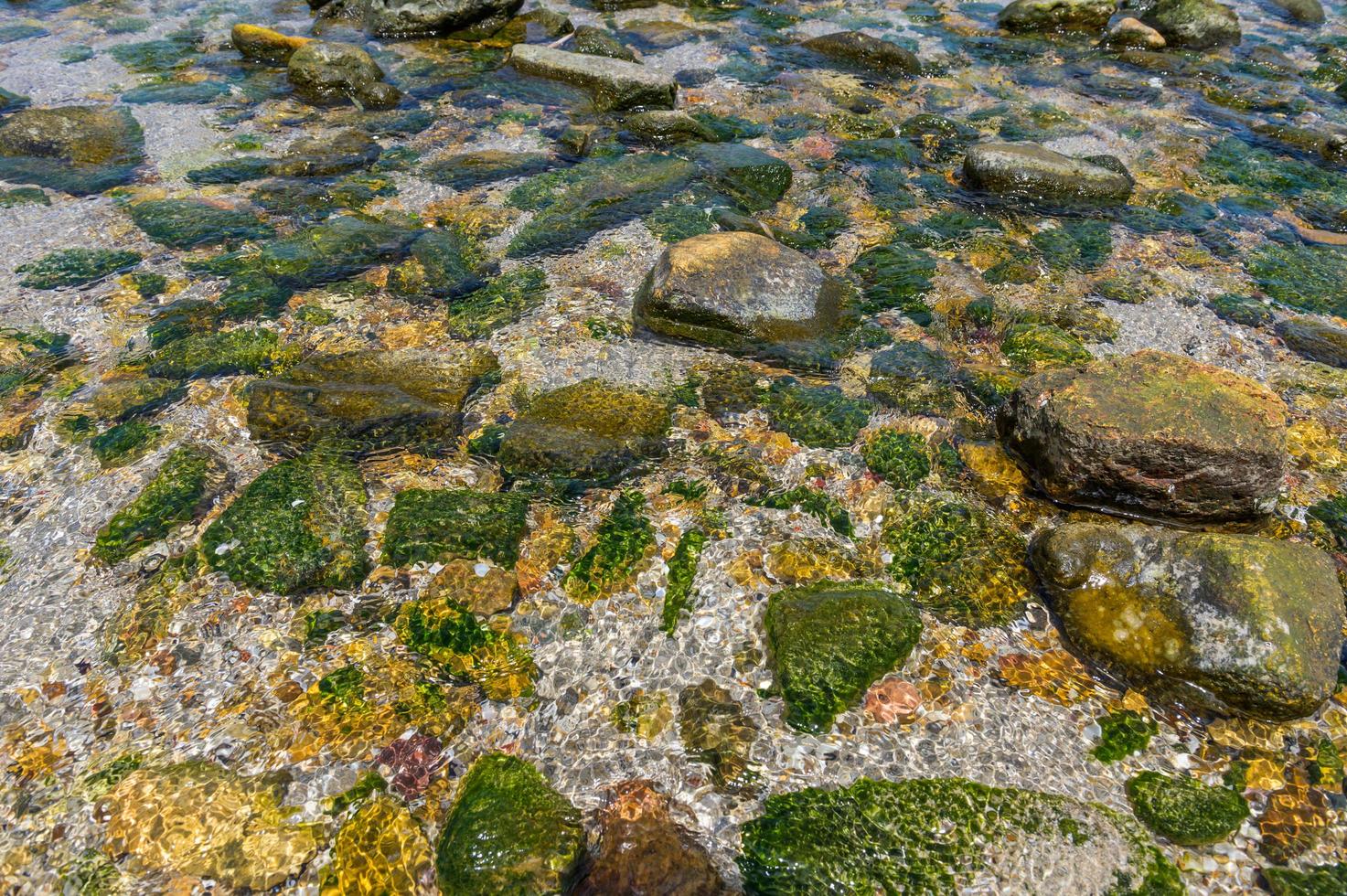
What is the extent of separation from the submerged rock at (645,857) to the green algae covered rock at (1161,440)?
3688mm

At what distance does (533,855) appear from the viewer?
147 inches

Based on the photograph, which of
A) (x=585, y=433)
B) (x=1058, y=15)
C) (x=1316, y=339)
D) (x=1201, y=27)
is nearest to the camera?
(x=585, y=433)

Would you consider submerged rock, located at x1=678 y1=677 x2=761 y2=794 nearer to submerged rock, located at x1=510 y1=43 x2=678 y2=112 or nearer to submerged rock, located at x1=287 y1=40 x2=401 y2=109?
submerged rock, located at x1=510 y1=43 x2=678 y2=112

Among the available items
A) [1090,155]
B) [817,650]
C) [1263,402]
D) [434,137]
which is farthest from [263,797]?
[1090,155]

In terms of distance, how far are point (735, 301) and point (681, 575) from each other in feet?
9.41

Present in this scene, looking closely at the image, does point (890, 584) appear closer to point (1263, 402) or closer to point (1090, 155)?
point (1263, 402)

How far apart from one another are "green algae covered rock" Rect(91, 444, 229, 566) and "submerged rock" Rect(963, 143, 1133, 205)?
29.6 feet

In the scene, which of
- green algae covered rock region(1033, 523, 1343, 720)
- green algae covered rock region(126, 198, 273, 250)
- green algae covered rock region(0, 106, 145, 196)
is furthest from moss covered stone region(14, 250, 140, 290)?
green algae covered rock region(1033, 523, 1343, 720)

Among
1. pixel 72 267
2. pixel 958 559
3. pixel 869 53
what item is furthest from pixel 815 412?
pixel 869 53

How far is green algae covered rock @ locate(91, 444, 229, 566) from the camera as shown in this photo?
17.3 ft

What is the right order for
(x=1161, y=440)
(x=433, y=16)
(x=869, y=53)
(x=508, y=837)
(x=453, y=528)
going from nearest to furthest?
(x=508, y=837)
(x=1161, y=440)
(x=453, y=528)
(x=869, y=53)
(x=433, y=16)

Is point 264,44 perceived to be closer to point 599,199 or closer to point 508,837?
point 599,199

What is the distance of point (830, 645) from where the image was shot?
15.4ft

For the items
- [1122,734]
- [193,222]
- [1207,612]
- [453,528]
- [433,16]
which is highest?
[433,16]
